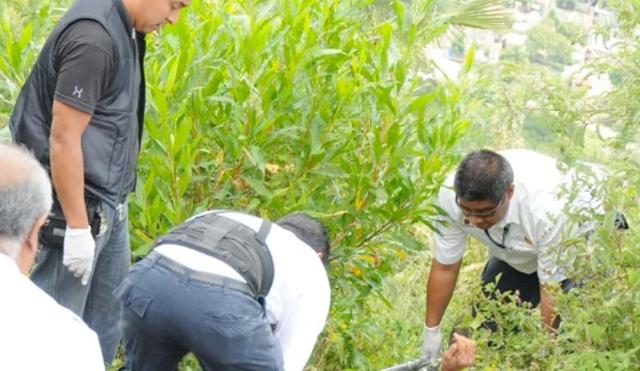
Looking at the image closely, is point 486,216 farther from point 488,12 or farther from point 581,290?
point 488,12

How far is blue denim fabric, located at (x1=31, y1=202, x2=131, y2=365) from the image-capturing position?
13.5ft

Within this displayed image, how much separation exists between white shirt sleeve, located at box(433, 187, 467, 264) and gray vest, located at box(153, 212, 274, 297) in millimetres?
1522

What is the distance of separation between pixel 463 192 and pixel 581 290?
73cm

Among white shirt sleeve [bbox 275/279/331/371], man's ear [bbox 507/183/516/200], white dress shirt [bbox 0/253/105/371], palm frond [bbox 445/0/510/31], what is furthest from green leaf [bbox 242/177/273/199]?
palm frond [bbox 445/0/510/31]

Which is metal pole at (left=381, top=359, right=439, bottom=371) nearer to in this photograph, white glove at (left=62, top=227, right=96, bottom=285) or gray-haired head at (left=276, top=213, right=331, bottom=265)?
gray-haired head at (left=276, top=213, right=331, bottom=265)

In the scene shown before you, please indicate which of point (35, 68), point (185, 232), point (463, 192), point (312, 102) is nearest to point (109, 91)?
point (35, 68)

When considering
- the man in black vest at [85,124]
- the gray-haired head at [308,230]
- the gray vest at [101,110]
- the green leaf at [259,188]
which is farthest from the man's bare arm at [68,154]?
the green leaf at [259,188]

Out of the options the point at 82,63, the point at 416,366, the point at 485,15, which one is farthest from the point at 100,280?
the point at 485,15

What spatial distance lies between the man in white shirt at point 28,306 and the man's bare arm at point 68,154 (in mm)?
1168

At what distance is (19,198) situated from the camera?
2.53m

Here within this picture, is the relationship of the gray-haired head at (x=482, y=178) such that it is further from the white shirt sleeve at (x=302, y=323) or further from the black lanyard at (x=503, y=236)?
the white shirt sleeve at (x=302, y=323)

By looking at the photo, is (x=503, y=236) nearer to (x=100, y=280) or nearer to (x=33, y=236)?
(x=100, y=280)

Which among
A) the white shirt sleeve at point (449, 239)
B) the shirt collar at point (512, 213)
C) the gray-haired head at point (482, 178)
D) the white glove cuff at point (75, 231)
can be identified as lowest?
the white shirt sleeve at point (449, 239)

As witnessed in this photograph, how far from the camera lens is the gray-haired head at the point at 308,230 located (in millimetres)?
4039
